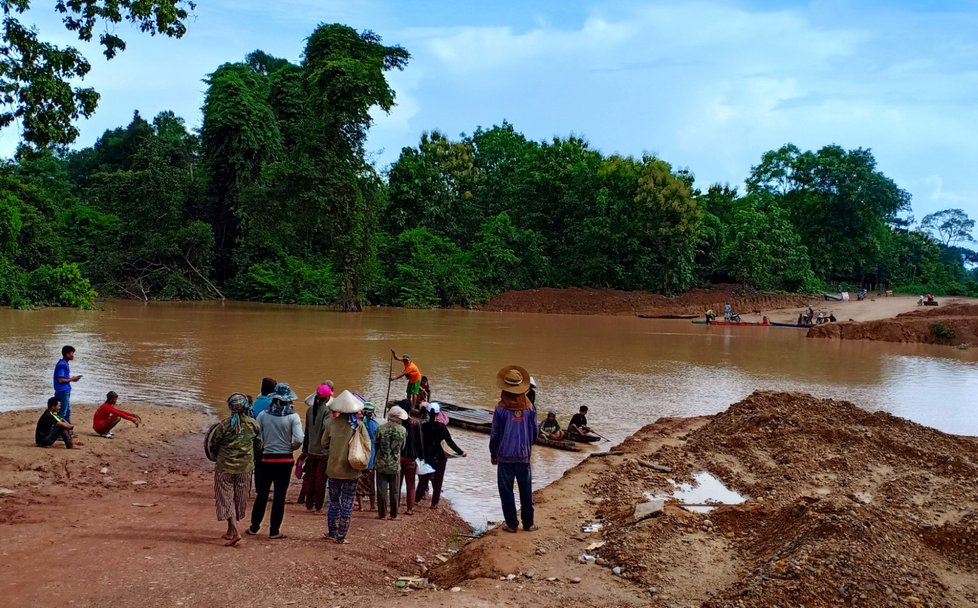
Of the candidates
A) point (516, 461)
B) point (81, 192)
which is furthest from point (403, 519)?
point (81, 192)

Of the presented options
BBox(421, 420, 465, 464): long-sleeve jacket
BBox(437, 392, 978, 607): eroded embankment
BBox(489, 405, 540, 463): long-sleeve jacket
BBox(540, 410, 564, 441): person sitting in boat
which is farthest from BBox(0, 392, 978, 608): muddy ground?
BBox(540, 410, 564, 441): person sitting in boat

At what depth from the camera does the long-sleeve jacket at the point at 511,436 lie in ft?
24.1

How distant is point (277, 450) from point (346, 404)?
2.61 feet

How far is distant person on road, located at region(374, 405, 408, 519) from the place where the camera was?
8195 mm

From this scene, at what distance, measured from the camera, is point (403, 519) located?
8.56 m

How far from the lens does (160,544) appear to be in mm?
6938

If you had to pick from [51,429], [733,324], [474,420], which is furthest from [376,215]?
[51,429]

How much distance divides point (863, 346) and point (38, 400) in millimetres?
34154

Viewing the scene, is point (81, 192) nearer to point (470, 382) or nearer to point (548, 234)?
point (548, 234)

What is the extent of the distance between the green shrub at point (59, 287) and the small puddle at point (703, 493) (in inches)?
1512

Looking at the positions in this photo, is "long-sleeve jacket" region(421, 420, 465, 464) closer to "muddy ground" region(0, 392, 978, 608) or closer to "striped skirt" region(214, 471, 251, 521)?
"muddy ground" region(0, 392, 978, 608)

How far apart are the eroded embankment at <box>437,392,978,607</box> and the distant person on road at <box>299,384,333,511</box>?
216 centimetres

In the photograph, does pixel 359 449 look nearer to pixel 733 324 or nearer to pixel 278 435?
pixel 278 435

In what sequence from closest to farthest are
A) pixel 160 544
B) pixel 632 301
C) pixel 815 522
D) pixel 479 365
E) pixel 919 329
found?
pixel 815 522 → pixel 160 544 → pixel 479 365 → pixel 919 329 → pixel 632 301
